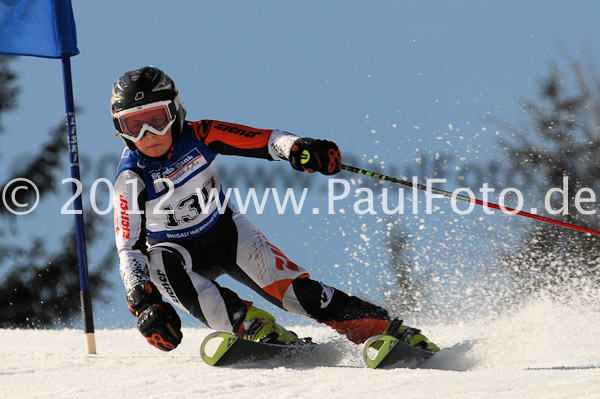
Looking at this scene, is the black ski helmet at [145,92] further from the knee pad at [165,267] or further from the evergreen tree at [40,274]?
the evergreen tree at [40,274]

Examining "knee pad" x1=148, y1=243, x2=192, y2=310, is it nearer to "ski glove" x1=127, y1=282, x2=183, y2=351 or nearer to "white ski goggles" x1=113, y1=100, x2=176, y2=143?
"ski glove" x1=127, y1=282, x2=183, y2=351

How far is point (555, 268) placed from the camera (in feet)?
23.8

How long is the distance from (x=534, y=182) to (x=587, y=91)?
252cm

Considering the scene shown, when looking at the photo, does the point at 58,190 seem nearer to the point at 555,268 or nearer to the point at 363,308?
the point at 555,268

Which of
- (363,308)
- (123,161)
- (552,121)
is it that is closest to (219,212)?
(123,161)

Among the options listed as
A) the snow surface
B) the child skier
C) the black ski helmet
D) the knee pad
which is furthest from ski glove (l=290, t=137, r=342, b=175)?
the snow surface

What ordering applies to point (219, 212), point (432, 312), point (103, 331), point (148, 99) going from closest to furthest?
point (148, 99)
point (219, 212)
point (432, 312)
point (103, 331)

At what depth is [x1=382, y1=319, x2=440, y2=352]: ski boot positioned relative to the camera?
3.95 m

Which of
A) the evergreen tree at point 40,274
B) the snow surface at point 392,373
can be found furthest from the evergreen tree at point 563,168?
the evergreen tree at point 40,274

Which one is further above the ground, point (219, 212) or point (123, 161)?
point (123, 161)

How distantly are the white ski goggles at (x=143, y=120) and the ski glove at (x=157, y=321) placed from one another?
3.24ft

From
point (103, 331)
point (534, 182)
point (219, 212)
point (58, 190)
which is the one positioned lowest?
point (58, 190)

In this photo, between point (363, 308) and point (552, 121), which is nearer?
point (363, 308)

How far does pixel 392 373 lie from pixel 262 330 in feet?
3.02
